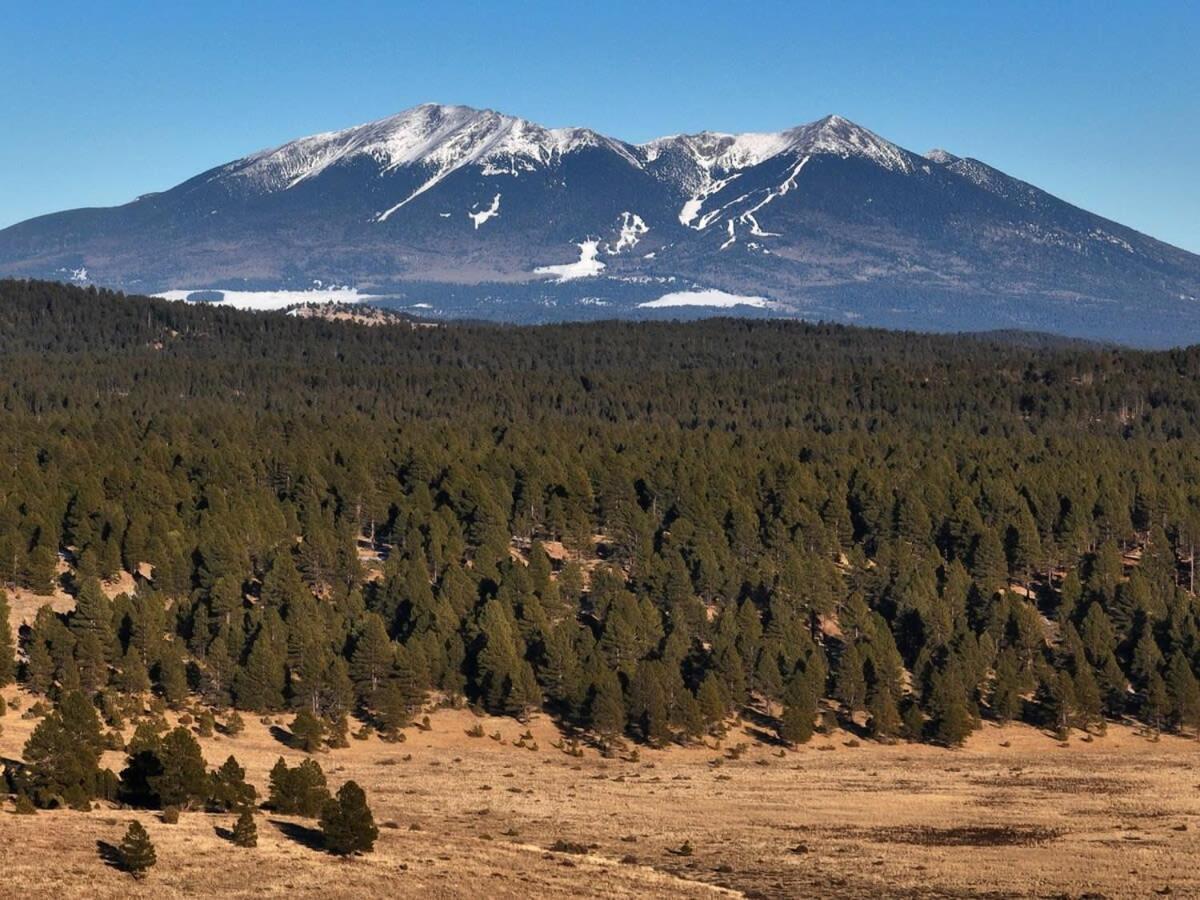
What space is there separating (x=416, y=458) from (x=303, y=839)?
9796 cm

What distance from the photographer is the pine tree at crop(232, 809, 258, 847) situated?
63.0 meters

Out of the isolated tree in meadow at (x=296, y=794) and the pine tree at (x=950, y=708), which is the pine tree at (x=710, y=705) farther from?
the isolated tree in meadow at (x=296, y=794)

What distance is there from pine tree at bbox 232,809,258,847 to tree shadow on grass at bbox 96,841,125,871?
4141mm

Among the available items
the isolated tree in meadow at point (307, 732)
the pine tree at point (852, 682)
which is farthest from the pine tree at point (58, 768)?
the pine tree at point (852, 682)

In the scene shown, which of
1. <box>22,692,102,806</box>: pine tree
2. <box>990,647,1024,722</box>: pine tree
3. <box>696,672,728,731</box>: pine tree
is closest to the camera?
<box>22,692,102,806</box>: pine tree

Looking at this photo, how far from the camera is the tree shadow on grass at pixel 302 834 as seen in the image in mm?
65312

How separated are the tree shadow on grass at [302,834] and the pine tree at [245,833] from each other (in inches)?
87.1

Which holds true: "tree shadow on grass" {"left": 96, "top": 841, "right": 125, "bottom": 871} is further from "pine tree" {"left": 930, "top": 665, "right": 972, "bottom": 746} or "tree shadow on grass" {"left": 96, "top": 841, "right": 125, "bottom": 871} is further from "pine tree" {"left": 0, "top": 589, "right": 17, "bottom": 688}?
"pine tree" {"left": 930, "top": 665, "right": 972, "bottom": 746}

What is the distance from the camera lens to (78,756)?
235 ft

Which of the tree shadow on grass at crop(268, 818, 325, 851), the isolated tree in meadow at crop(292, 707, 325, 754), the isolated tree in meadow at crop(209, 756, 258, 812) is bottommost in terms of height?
the isolated tree in meadow at crop(292, 707, 325, 754)

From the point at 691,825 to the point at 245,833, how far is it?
22585 mm

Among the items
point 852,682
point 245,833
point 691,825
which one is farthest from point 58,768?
point 852,682

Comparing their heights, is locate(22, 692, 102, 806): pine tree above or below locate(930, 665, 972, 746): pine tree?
above

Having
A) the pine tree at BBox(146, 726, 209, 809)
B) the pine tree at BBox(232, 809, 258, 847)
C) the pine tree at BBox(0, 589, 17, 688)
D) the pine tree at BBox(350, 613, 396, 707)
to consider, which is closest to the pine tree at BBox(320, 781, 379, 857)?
the pine tree at BBox(232, 809, 258, 847)
